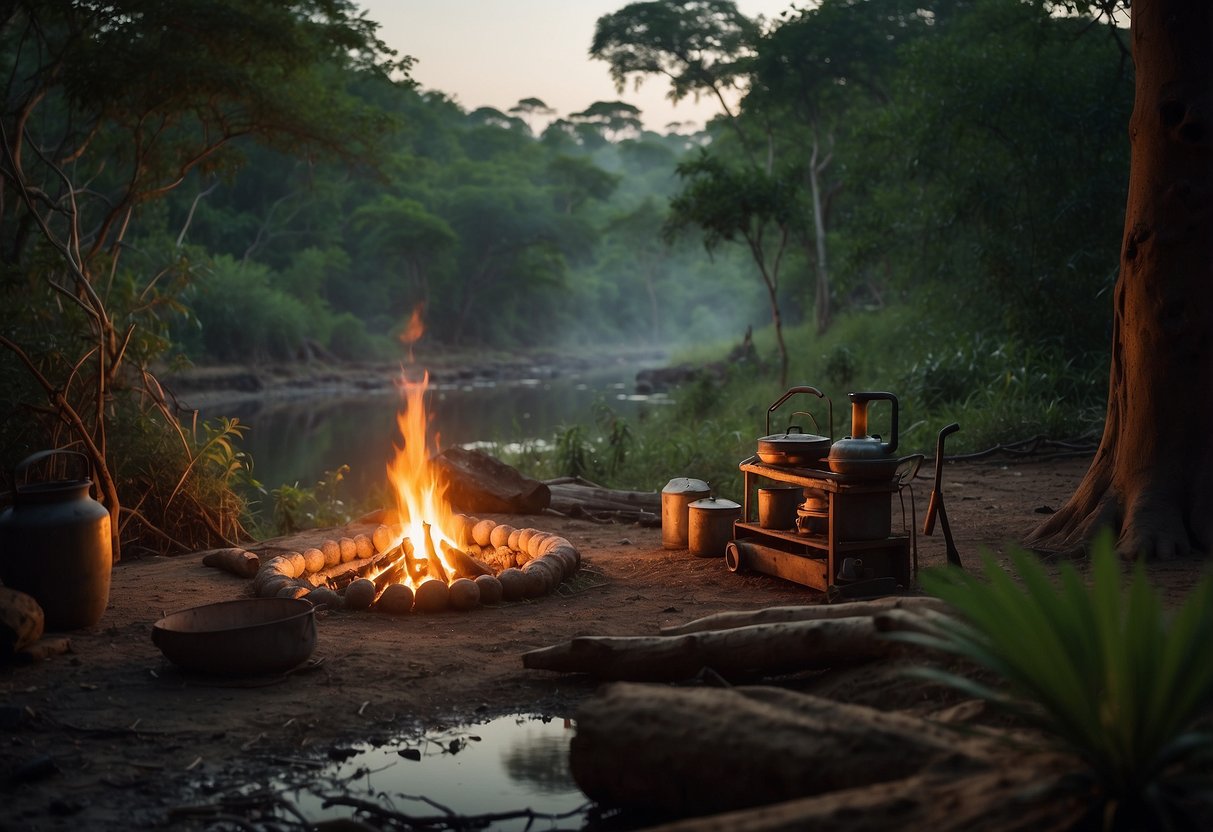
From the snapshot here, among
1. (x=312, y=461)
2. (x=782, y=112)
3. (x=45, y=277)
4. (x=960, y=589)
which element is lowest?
(x=312, y=461)

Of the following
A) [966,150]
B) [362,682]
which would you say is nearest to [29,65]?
[966,150]

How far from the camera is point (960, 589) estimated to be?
9.30ft

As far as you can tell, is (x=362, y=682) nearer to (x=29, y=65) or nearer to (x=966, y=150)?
(x=966, y=150)

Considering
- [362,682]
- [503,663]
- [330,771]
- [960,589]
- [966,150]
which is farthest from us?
[966,150]

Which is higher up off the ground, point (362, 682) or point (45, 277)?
point (45, 277)

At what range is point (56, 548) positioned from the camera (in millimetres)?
4953

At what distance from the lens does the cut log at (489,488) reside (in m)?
8.85

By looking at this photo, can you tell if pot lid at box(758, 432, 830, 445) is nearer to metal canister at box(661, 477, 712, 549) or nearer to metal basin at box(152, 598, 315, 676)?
metal canister at box(661, 477, 712, 549)

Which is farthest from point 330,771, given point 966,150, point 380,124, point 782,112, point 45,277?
point 782,112

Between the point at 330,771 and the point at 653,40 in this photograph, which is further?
the point at 653,40

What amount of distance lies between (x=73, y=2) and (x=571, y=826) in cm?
890

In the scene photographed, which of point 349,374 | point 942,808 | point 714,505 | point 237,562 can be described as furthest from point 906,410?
point 349,374

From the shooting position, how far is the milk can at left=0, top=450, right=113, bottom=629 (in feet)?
16.2

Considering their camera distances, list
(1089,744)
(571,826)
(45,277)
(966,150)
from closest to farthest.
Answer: (1089,744), (571,826), (45,277), (966,150)
